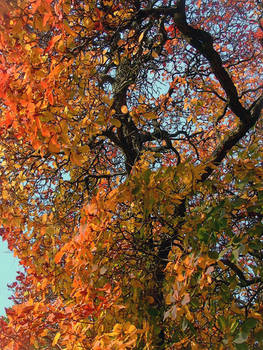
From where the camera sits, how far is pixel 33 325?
269cm

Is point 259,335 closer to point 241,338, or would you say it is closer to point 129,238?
point 241,338

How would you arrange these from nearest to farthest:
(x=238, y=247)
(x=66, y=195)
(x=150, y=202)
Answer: (x=238, y=247) < (x=150, y=202) < (x=66, y=195)

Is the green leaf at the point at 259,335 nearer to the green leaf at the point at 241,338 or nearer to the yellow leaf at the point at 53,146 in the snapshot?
the green leaf at the point at 241,338

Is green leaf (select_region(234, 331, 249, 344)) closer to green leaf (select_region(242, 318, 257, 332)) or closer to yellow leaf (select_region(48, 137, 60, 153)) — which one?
green leaf (select_region(242, 318, 257, 332))

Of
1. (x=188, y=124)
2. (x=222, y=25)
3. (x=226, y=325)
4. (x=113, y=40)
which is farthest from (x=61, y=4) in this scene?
(x=222, y=25)

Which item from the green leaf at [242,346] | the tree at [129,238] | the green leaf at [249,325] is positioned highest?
the tree at [129,238]

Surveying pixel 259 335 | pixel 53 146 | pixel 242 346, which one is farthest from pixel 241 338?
pixel 53 146

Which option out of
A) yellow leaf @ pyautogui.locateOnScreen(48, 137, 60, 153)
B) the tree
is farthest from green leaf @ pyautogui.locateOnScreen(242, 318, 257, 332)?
yellow leaf @ pyautogui.locateOnScreen(48, 137, 60, 153)

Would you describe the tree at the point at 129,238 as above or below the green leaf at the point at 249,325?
above

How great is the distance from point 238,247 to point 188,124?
14.9 ft

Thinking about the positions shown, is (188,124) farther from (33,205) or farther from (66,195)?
(33,205)

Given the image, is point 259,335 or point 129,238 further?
point 129,238

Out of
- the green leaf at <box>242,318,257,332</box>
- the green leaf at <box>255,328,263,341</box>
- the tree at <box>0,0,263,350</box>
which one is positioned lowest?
the green leaf at <box>255,328,263,341</box>

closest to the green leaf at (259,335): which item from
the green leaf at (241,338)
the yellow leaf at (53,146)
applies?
the green leaf at (241,338)
